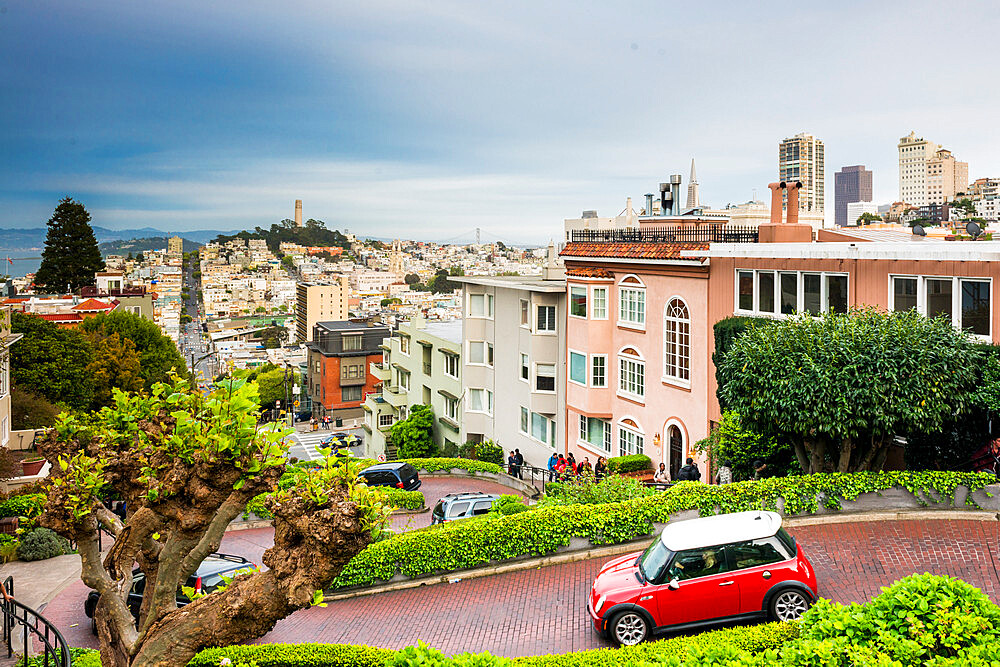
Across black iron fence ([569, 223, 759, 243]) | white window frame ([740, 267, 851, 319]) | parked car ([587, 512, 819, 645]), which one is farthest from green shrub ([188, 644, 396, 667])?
black iron fence ([569, 223, 759, 243])

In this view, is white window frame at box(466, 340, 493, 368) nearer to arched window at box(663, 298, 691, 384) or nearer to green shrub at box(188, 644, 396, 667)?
arched window at box(663, 298, 691, 384)

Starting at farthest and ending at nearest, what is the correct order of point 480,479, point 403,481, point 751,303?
point 480,479 → point 403,481 → point 751,303

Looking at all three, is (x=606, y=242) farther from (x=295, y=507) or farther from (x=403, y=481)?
(x=295, y=507)

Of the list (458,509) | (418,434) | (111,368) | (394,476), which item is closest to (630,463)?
(394,476)

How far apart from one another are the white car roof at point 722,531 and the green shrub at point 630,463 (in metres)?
17.2

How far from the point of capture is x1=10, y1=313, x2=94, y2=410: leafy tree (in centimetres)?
5231

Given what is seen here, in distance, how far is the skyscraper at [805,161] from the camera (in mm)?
112812

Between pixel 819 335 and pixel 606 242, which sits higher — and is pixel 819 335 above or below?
below

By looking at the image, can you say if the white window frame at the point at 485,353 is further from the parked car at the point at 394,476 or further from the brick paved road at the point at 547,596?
the brick paved road at the point at 547,596

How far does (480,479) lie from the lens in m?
35.2

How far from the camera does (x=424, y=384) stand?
49.4 metres

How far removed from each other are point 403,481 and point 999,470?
19.7 meters

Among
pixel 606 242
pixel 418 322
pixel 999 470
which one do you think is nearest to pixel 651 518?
pixel 999 470

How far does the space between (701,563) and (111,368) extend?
184ft
